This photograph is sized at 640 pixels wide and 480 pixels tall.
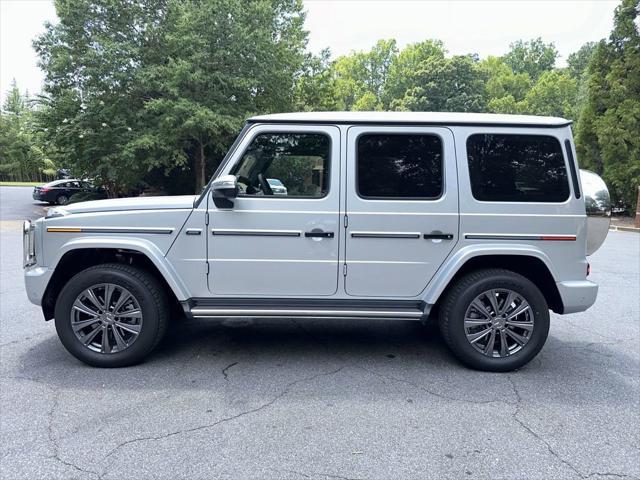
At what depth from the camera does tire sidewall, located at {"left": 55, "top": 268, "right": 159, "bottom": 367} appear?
3.92 m

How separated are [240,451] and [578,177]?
350 centimetres

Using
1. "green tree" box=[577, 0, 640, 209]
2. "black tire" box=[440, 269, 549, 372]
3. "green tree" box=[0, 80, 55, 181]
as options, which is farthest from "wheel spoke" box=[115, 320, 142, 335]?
"green tree" box=[0, 80, 55, 181]

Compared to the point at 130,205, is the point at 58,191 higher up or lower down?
higher up

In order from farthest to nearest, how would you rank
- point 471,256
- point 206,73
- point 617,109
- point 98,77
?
point 617,109
point 206,73
point 98,77
point 471,256

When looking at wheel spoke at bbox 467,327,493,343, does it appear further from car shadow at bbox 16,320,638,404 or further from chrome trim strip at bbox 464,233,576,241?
chrome trim strip at bbox 464,233,576,241

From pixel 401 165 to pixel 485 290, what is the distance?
4.27 feet

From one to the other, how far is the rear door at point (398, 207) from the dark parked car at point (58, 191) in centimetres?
2343

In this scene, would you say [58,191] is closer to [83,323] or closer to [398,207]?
[83,323]

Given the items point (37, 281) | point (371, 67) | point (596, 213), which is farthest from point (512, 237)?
point (371, 67)

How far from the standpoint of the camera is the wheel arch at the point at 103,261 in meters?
3.89

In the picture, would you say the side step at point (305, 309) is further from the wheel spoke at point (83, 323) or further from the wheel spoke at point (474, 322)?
the wheel spoke at point (83, 323)

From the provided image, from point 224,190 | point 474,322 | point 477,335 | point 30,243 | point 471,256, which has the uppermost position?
point 224,190

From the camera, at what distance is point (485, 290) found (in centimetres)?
395

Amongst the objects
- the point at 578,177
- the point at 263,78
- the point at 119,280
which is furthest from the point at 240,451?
the point at 263,78
